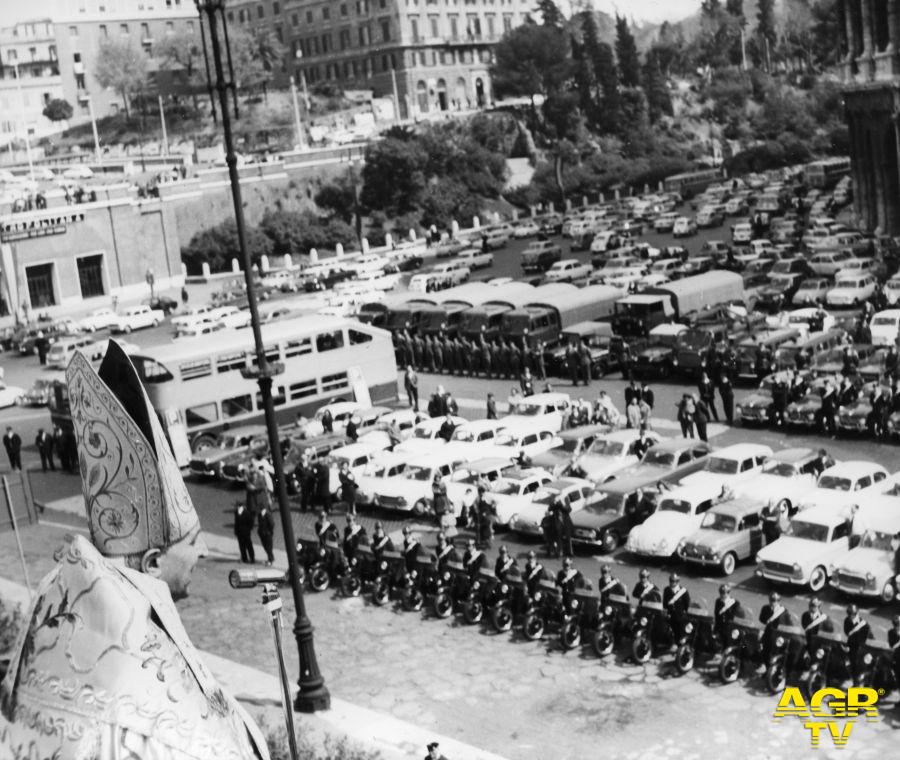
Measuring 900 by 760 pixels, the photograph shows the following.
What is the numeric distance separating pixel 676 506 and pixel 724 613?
229 inches

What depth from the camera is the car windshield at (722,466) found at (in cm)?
2447

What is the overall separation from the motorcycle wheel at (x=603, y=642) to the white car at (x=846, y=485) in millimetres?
5287

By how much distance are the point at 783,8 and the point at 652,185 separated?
77.9 m

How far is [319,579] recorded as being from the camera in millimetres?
23062

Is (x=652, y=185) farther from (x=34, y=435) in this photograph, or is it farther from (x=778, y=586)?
(x=778, y=586)

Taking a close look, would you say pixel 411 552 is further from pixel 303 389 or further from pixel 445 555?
pixel 303 389

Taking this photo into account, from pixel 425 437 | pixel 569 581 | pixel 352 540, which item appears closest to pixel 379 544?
pixel 352 540

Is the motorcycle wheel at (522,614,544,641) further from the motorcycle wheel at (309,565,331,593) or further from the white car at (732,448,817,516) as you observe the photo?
the white car at (732,448,817,516)

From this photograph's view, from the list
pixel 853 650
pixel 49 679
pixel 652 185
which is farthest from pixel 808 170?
pixel 49 679

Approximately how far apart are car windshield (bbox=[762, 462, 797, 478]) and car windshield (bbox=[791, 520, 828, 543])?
9.19 ft

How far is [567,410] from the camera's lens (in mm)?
30859

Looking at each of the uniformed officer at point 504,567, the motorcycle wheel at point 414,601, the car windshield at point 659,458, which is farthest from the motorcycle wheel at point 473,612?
the car windshield at point 659,458

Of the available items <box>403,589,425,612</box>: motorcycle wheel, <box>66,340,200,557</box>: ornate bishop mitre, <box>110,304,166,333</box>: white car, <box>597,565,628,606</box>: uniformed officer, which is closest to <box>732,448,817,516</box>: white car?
<box>597,565,628,606</box>: uniformed officer

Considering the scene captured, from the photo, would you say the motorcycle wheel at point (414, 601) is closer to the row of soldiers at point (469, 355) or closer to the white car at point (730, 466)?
the white car at point (730, 466)
